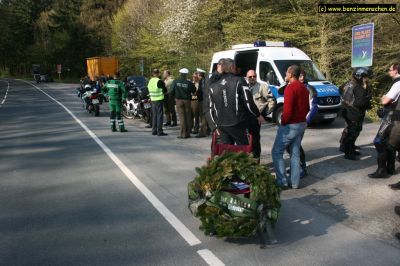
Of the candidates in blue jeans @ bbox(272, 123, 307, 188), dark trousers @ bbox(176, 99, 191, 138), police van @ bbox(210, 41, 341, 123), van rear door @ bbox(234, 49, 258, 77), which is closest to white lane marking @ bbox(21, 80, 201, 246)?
blue jeans @ bbox(272, 123, 307, 188)

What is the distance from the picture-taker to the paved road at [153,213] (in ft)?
14.1

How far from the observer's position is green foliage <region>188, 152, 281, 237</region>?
4.30 m

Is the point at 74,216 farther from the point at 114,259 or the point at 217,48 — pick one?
the point at 217,48

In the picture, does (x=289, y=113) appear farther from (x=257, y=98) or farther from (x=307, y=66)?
(x=307, y=66)

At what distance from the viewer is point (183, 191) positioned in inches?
259

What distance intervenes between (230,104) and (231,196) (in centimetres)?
160

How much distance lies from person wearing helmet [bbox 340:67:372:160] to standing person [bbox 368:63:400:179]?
1.21 m

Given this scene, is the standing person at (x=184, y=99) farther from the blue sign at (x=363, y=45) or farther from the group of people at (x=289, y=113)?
the blue sign at (x=363, y=45)

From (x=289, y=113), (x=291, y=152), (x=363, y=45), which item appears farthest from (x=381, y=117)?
(x=363, y=45)

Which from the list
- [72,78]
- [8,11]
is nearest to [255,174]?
[72,78]

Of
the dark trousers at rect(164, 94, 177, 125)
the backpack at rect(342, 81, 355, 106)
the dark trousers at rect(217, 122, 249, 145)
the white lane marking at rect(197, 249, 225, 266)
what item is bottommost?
the white lane marking at rect(197, 249, 225, 266)

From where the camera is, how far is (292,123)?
646 cm

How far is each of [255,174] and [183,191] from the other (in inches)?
89.0

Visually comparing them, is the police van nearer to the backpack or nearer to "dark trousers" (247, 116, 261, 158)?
the backpack
